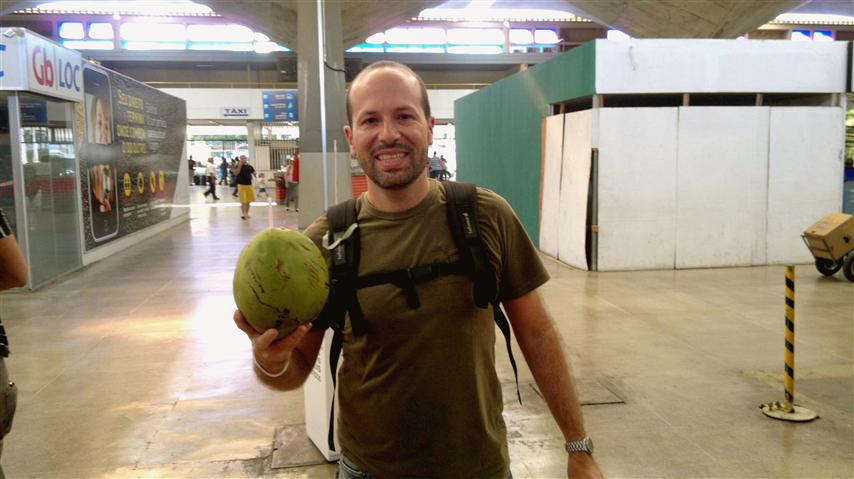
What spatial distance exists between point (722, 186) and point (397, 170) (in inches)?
402

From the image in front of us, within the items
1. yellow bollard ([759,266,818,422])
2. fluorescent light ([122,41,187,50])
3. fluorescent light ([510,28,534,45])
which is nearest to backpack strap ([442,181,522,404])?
yellow bollard ([759,266,818,422])

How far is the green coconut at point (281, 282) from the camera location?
65.5 inches

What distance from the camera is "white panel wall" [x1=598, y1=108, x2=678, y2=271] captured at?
10500mm

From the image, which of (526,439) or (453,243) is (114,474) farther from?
(453,243)

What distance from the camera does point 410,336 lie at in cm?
180

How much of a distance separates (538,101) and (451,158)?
1060 inches

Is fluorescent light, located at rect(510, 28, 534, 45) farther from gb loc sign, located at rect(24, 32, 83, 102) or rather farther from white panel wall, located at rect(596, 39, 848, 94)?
gb loc sign, located at rect(24, 32, 83, 102)

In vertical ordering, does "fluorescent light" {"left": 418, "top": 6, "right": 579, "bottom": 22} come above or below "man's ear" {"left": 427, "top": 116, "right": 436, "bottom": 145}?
above

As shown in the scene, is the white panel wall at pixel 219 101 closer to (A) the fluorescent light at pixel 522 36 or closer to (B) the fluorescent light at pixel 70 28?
(B) the fluorescent light at pixel 70 28

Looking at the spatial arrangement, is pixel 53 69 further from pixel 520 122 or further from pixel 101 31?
pixel 101 31

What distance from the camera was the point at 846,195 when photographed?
11.8m

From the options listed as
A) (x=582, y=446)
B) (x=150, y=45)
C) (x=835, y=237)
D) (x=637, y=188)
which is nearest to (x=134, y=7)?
(x=150, y=45)

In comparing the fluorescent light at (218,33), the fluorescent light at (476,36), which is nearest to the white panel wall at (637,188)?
the fluorescent light at (476,36)

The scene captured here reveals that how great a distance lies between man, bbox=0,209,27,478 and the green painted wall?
30.4 ft
